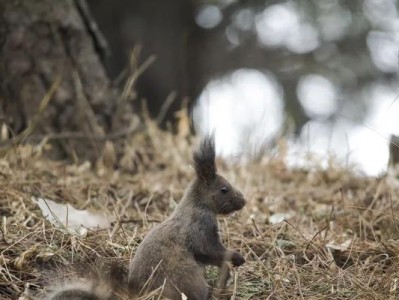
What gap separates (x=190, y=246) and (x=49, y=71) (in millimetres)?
3215

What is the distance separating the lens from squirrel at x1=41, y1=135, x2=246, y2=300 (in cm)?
301

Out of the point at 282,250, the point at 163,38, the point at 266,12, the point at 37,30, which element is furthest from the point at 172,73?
the point at 282,250

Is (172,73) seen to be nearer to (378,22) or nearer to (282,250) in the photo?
(378,22)

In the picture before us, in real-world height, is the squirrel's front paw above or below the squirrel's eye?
below

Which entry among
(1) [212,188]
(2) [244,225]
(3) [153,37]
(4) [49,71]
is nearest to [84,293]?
(1) [212,188]

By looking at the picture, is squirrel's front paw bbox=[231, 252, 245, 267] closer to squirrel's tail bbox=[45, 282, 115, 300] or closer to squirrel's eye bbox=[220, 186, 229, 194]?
squirrel's eye bbox=[220, 186, 229, 194]

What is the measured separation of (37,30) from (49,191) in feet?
6.47

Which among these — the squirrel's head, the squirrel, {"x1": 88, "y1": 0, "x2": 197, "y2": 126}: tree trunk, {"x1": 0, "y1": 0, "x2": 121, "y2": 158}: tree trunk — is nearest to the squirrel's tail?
the squirrel

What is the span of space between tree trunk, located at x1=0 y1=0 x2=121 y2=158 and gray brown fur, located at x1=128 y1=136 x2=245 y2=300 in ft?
8.21

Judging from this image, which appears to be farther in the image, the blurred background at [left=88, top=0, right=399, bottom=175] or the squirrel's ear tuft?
the blurred background at [left=88, top=0, right=399, bottom=175]

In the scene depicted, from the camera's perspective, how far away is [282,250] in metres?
3.77

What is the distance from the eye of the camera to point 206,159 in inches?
137

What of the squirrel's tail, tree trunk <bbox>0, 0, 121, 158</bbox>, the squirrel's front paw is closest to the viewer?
the squirrel's tail

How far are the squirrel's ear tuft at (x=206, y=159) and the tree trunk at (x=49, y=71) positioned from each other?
2478mm
